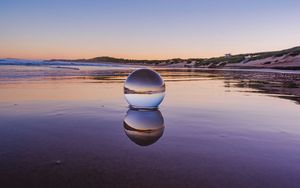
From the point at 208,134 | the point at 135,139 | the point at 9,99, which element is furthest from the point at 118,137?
the point at 9,99

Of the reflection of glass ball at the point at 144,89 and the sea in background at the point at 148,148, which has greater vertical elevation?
the reflection of glass ball at the point at 144,89

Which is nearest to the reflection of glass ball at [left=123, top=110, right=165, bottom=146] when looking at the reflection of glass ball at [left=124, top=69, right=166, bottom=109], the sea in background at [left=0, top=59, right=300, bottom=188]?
the sea in background at [left=0, top=59, right=300, bottom=188]

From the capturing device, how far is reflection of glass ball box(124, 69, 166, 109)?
5863 millimetres

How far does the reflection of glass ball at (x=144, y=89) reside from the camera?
19.2 ft

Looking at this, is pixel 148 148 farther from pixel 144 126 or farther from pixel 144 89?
pixel 144 89

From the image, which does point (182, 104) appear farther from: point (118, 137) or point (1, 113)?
point (1, 113)

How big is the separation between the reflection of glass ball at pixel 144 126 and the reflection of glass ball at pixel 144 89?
22 cm

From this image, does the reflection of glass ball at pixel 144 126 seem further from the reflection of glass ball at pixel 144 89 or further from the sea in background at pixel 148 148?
the reflection of glass ball at pixel 144 89

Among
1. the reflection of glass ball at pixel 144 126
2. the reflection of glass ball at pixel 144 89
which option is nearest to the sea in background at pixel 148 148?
the reflection of glass ball at pixel 144 126

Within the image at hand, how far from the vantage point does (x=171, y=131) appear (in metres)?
4.38

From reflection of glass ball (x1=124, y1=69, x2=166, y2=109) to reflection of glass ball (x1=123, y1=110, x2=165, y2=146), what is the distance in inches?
8.8

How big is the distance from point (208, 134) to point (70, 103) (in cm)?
395

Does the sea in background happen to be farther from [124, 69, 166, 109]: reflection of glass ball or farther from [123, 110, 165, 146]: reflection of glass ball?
[124, 69, 166, 109]: reflection of glass ball

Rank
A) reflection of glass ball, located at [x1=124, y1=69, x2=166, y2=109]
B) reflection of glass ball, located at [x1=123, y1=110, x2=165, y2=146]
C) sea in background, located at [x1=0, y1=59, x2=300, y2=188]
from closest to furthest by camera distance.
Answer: sea in background, located at [x1=0, y1=59, x2=300, y2=188] < reflection of glass ball, located at [x1=123, y1=110, x2=165, y2=146] < reflection of glass ball, located at [x1=124, y1=69, x2=166, y2=109]
